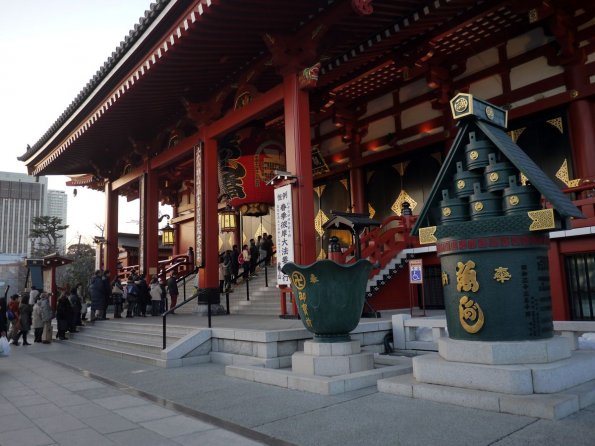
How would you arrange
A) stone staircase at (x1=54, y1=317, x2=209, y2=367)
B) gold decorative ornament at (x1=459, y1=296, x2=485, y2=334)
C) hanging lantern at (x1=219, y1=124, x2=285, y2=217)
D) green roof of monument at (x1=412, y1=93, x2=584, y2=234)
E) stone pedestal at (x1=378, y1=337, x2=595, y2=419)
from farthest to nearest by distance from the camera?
hanging lantern at (x1=219, y1=124, x2=285, y2=217) → stone staircase at (x1=54, y1=317, x2=209, y2=367) → gold decorative ornament at (x1=459, y1=296, x2=485, y2=334) → green roof of monument at (x1=412, y1=93, x2=584, y2=234) → stone pedestal at (x1=378, y1=337, x2=595, y2=419)

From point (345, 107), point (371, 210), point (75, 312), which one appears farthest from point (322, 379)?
point (75, 312)

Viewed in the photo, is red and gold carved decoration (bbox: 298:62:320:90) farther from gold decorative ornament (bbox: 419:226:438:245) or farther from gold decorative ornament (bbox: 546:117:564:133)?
gold decorative ornament (bbox: 546:117:564:133)

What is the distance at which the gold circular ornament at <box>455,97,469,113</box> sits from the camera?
5.48m

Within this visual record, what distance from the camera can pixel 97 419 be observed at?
5277mm

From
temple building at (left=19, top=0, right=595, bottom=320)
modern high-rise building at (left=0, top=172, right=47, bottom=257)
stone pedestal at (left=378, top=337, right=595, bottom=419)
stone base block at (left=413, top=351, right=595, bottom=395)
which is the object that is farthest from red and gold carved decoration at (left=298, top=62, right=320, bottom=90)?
modern high-rise building at (left=0, top=172, right=47, bottom=257)

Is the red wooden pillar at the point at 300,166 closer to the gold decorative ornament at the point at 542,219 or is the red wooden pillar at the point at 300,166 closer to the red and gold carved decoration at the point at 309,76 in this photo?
the red and gold carved decoration at the point at 309,76

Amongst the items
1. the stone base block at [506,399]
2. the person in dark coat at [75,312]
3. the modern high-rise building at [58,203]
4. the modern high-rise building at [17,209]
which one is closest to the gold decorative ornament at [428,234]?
the stone base block at [506,399]

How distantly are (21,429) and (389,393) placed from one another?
4.03 m

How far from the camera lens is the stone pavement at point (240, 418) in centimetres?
403

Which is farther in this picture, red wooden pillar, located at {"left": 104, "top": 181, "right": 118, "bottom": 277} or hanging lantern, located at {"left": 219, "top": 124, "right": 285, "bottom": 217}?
red wooden pillar, located at {"left": 104, "top": 181, "right": 118, "bottom": 277}

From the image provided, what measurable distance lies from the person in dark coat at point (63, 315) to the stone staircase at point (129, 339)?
0.86 ft

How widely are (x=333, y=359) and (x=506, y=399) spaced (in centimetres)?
241

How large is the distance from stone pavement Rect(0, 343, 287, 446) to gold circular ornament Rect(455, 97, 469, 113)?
406cm

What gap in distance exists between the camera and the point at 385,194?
47.9 ft
